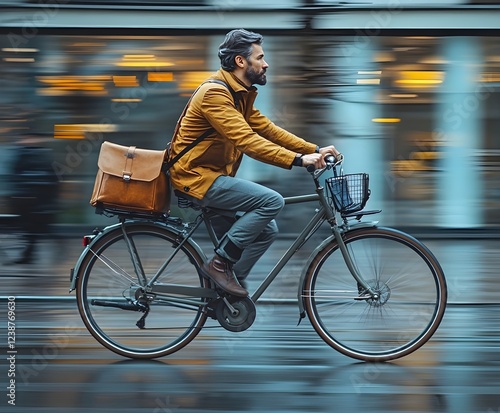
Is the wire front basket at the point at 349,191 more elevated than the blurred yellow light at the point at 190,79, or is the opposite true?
the wire front basket at the point at 349,191

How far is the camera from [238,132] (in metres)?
5.04

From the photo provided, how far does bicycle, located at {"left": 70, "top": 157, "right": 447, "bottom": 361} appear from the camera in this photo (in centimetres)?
530

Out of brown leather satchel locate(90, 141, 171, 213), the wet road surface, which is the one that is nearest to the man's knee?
brown leather satchel locate(90, 141, 171, 213)

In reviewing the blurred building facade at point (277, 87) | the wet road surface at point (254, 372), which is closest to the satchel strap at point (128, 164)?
the wet road surface at point (254, 372)

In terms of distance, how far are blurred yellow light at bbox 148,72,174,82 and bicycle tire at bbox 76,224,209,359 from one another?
7572 millimetres

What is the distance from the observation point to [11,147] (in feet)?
39.5

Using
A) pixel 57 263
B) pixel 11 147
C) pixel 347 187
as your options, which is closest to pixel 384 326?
pixel 347 187

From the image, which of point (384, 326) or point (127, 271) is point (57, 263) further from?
point (384, 326)

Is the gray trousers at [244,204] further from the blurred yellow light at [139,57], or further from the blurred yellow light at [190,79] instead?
the blurred yellow light at [139,57]

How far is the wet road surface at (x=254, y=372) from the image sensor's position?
4.56 meters

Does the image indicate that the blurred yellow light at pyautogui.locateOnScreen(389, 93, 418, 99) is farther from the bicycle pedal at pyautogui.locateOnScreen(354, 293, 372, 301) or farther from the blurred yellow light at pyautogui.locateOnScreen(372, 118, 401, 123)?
the bicycle pedal at pyautogui.locateOnScreen(354, 293, 372, 301)

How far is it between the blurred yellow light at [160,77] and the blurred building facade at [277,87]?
0.01 meters

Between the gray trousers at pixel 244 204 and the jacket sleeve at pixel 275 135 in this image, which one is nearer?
the gray trousers at pixel 244 204

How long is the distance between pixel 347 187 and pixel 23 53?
8.47 meters
